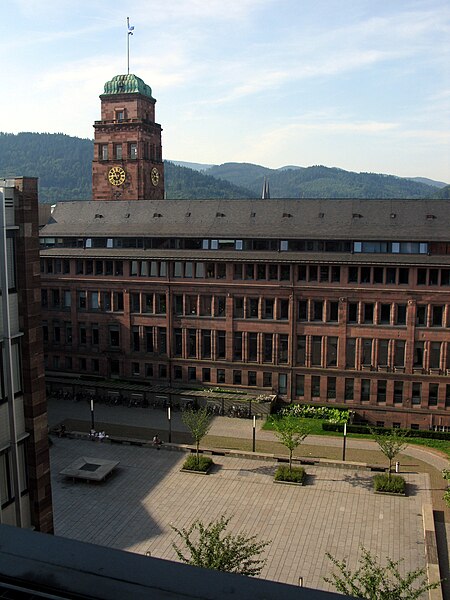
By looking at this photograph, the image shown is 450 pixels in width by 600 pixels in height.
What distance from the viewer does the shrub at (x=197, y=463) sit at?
47059mm

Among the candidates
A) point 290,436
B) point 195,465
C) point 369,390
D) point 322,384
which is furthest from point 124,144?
point 290,436

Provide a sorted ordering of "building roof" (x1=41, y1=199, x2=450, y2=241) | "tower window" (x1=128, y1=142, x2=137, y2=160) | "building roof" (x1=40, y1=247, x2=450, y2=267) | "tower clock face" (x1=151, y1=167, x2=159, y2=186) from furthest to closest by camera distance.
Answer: "tower clock face" (x1=151, y1=167, x2=159, y2=186), "tower window" (x1=128, y1=142, x2=137, y2=160), "building roof" (x1=41, y1=199, x2=450, y2=241), "building roof" (x1=40, y1=247, x2=450, y2=267)

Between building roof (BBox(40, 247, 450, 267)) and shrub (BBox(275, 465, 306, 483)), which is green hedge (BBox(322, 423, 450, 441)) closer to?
shrub (BBox(275, 465, 306, 483))

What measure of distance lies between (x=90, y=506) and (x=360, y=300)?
100ft

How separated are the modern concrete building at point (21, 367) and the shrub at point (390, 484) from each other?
86.8 feet

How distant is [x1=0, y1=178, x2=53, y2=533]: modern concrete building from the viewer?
22.0 m

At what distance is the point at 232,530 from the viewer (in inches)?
1502

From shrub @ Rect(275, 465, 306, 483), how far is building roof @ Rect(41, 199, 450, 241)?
75.8ft

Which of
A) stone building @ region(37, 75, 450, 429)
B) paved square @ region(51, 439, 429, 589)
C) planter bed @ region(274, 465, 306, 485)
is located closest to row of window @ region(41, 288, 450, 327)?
stone building @ region(37, 75, 450, 429)

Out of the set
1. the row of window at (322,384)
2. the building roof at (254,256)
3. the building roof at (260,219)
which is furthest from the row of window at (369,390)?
the building roof at (260,219)

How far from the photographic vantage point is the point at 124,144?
8531 centimetres

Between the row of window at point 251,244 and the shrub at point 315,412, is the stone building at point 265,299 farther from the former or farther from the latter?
the shrub at point 315,412

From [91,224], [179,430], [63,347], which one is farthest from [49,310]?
[179,430]

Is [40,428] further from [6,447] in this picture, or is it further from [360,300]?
[360,300]
